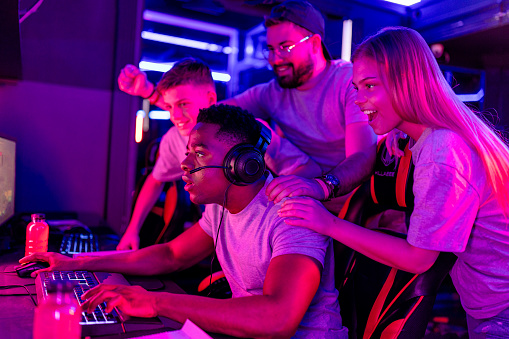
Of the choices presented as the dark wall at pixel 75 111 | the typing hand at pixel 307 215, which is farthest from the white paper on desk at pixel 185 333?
the dark wall at pixel 75 111

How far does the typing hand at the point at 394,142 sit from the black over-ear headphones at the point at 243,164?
38 cm

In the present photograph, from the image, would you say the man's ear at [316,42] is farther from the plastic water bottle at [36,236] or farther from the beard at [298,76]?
the plastic water bottle at [36,236]

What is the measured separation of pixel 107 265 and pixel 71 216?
1.23 metres

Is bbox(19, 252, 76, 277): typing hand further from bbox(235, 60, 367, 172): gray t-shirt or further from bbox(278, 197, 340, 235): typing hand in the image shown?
bbox(235, 60, 367, 172): gray t-shirt

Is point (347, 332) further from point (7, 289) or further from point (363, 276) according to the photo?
point (7, 289)

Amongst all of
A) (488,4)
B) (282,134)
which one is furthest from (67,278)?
(488,4)

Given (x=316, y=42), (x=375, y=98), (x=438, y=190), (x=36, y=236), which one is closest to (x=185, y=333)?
(x=438, y=190)

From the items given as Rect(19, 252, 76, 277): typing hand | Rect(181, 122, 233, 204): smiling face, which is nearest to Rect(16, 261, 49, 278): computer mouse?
Rect(19, 252, 76, 277): typing hand

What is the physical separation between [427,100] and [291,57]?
0.89 m

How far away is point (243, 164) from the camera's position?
120 cm

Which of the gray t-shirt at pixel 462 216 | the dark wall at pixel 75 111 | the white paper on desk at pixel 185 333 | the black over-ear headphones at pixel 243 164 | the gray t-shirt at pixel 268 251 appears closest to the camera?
the white paper on desk at pixel 185 333

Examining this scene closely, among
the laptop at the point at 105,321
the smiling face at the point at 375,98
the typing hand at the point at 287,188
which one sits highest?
the smiling face at the point at 375,98

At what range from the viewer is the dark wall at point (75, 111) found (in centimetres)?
246

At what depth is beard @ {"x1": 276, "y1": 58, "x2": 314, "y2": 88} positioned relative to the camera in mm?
1894
